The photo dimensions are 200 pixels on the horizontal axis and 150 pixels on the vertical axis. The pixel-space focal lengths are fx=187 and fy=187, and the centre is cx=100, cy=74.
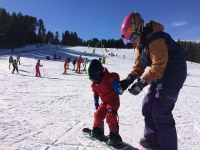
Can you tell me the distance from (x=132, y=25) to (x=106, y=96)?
1333 mm

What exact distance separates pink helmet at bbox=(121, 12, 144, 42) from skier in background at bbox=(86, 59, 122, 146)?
747mm

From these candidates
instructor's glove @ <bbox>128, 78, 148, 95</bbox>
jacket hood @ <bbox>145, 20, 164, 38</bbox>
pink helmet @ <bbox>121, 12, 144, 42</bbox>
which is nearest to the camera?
instructor's glove @ <bbox>128, 78, 148, 95</bbox>

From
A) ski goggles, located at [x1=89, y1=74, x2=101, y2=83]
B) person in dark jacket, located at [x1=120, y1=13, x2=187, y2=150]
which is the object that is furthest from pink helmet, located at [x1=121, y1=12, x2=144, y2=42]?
ski goggles, located at [x1=89, y1=74, x2=101, y2=83]

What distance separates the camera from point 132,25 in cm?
292

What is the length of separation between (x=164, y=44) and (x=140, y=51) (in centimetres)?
56

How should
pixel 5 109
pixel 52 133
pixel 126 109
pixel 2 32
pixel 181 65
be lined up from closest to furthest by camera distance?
pixel 181 65 → pixel 52 133 → pixel 5 109 → pixel 126 109 → pixel 2 32

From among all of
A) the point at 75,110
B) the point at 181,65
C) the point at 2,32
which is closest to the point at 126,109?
the point at 75,110

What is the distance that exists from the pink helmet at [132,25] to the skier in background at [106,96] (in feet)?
2.45

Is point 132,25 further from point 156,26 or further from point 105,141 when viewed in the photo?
point 105,141

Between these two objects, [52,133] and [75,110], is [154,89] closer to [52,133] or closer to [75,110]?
[52,133]

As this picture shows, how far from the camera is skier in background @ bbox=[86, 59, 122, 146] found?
3281 millimetres

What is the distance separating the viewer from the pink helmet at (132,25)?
2920 mm

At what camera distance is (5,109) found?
17.0ft

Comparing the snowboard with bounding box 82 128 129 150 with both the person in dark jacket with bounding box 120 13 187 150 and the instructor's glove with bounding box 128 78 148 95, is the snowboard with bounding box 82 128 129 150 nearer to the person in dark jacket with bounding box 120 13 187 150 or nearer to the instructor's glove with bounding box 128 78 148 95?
the person in dark jacket with bounding box 120 13 187 150
